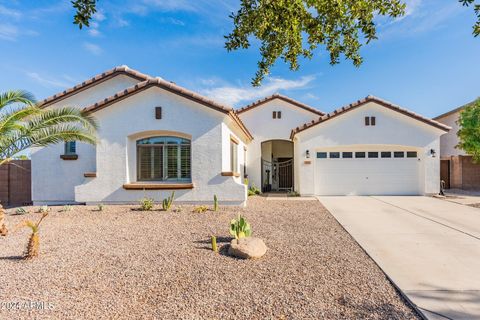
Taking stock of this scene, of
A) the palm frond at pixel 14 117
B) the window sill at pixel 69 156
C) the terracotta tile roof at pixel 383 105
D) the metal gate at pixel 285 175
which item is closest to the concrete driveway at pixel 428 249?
the terracotta tile roof at pixel 383 105

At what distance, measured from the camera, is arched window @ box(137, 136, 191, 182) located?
11.7m

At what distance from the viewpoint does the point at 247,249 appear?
17.7 ft

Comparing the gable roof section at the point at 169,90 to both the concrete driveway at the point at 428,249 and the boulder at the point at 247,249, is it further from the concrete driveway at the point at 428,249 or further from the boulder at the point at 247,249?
the boulder at the point at 247,249

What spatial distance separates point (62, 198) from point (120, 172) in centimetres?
364

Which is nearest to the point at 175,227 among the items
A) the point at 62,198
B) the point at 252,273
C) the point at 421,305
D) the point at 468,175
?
the point at 252,273

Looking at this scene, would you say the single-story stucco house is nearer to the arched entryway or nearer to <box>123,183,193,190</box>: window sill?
<box>123,183,193,190</box>: window sill

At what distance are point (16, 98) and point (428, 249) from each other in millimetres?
10461

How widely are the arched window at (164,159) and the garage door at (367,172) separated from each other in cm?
782

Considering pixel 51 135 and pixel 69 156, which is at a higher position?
pixel 51 135

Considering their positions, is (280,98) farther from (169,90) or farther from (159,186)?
(159,186)

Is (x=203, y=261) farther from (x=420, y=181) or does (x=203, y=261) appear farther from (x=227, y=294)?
(x=420, y=181)

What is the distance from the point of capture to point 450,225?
8.23m

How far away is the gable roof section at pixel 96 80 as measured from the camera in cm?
1327

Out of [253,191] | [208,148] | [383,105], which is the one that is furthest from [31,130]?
[383,105]
